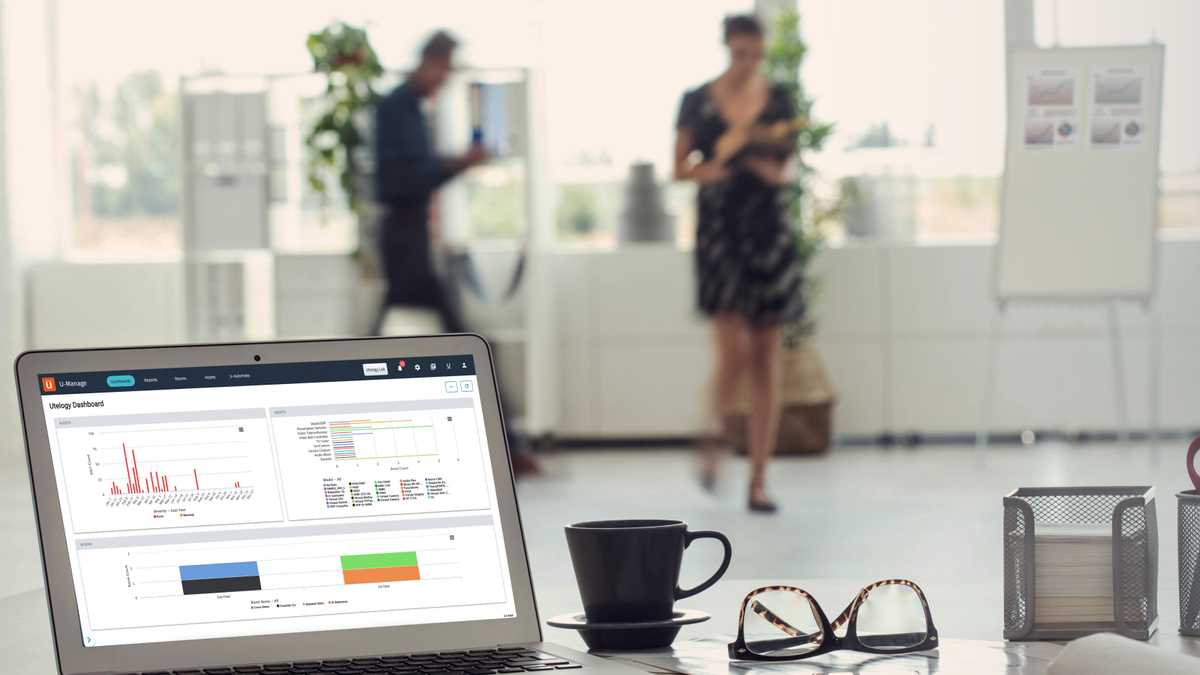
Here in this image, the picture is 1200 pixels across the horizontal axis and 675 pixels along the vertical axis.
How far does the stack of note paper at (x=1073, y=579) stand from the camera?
727 millimetres

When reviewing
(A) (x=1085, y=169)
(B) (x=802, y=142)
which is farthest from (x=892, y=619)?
(B) (x=802, y=142)

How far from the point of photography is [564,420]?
5.53 meters

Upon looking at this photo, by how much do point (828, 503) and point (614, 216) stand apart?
7.95 ft

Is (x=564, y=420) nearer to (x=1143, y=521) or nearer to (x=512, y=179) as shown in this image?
(x=512, y=179)

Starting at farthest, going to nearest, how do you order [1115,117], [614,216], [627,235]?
[614,216] < [627,235] < [1115,117]

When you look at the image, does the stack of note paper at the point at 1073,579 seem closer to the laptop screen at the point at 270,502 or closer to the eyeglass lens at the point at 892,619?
the eyeglass lens at the point at 892,619

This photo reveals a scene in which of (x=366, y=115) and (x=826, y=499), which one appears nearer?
(x=826, y=499)

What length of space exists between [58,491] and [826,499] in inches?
131

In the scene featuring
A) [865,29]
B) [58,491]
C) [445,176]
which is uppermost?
[865,29]

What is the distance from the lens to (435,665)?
68 cm

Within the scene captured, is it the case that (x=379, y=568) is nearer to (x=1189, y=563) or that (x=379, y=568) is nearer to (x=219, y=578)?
(x=219, y=578)

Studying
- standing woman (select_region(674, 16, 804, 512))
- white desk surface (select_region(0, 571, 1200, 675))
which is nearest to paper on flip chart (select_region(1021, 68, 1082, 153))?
standing woman (select_region(674, 16, 804, 512))

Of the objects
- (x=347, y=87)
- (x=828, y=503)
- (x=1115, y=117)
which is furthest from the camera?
(x=347, y=87)

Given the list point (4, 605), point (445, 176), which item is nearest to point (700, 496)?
point (445, 176)
